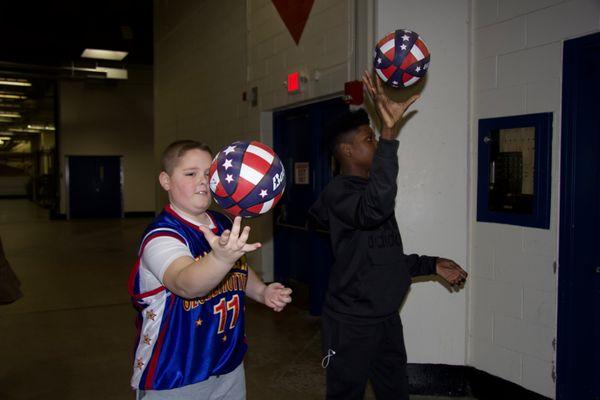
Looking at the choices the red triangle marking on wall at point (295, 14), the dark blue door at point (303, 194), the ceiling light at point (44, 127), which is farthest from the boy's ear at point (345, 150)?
the ceiling light at point (44, 127)

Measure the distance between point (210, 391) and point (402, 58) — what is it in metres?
1.62

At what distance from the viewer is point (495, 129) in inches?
113

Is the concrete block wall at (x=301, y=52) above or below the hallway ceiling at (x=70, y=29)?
below

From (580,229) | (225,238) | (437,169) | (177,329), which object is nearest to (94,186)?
(437,169)

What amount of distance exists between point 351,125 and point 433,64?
45.4 inches

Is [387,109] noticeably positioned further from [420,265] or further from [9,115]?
[9,115]

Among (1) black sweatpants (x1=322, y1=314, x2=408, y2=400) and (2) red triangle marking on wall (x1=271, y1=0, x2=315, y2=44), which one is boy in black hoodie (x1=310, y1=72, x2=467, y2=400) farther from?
→ (2) red triangle marking on wall (x1=271, y1=0, x2=315, y2=44)

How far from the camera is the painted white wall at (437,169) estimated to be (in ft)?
9.80

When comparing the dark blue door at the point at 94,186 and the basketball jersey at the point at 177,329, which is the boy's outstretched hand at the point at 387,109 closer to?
the basketball jersey at the point at 177,329

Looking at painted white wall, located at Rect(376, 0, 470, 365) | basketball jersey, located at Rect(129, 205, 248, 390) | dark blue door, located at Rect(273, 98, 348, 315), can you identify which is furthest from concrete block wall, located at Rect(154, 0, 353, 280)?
basketball jersey, located at Rect(129, 205, 248, 390)

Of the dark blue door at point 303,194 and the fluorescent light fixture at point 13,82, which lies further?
the fluorescent light fixture at point 13,82

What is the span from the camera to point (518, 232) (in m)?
2.75

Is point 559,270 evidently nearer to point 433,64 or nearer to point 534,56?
point 534,56

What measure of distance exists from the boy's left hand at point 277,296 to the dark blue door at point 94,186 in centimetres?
1378
